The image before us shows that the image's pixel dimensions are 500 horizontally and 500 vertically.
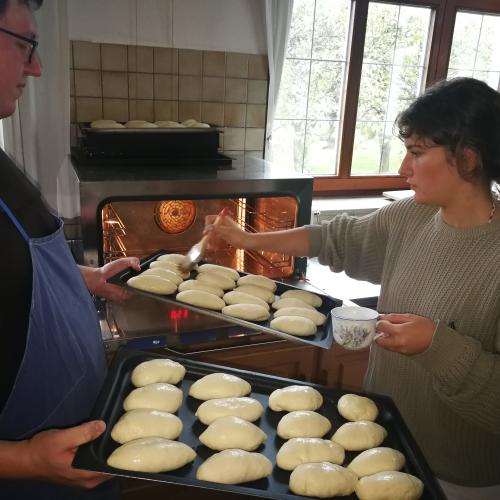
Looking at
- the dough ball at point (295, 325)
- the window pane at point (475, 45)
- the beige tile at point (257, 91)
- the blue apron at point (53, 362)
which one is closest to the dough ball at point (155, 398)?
the blue apron at point (53, 362)

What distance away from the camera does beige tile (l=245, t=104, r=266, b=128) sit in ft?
7.35

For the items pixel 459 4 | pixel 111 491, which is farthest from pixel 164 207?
pixel 459 4

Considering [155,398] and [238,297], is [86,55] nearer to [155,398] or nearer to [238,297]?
[238,297]

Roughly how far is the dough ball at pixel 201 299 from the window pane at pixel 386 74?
69.8 inches

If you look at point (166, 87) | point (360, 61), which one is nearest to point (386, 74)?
point (360, 61)

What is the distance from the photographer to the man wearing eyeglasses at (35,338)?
2.47 ft

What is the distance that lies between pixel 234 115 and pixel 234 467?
1.71 metres

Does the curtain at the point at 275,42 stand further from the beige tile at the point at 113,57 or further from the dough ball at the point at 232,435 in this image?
the dough ball at the point at 232,435

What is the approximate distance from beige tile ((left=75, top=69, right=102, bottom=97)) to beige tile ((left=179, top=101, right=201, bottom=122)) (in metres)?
0.34

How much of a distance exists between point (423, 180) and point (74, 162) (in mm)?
1177

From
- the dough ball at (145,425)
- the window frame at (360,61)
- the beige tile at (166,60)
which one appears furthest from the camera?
the window frame at (360,61)

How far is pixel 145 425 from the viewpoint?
34.5 inches

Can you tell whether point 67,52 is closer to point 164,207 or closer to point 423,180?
point 164,207

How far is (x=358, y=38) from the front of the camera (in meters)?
2.54
